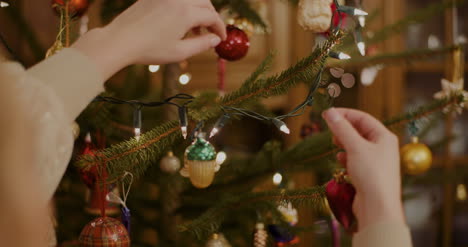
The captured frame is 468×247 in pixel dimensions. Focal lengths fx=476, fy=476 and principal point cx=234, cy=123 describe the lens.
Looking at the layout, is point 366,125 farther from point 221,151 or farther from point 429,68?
point 429,68

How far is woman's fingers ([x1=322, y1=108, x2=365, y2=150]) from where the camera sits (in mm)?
401

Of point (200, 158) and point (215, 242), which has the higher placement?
point (200, 158)

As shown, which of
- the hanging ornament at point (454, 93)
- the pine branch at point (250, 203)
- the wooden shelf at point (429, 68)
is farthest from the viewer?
the wooden shelf at point (429, 68)

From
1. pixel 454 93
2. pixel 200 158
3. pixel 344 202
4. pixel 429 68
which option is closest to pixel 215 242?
pixel 200 158

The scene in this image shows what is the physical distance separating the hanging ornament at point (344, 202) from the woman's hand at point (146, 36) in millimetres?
192

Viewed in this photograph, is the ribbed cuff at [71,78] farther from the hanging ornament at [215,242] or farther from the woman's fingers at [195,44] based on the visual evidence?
the hanging ornament at [215,242]

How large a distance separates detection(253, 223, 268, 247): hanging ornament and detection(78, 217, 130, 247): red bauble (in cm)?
23

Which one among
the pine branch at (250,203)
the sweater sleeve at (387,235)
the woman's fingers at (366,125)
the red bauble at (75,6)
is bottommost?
the pine branch at (250,203)

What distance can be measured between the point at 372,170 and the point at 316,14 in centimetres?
27

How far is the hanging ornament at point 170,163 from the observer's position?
750mm

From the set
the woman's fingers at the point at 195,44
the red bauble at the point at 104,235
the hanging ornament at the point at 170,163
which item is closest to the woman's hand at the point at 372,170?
the woman's fingers at the point at 195,44

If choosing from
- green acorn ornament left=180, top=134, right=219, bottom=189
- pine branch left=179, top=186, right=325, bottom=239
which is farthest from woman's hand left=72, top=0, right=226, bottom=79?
pine branch left=179, top=186, right=325, bottom=239

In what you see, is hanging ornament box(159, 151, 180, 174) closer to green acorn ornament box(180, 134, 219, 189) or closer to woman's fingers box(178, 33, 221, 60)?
green acorn ornament box(180, 134, 219, 189)

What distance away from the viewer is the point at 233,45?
2.02 feet
